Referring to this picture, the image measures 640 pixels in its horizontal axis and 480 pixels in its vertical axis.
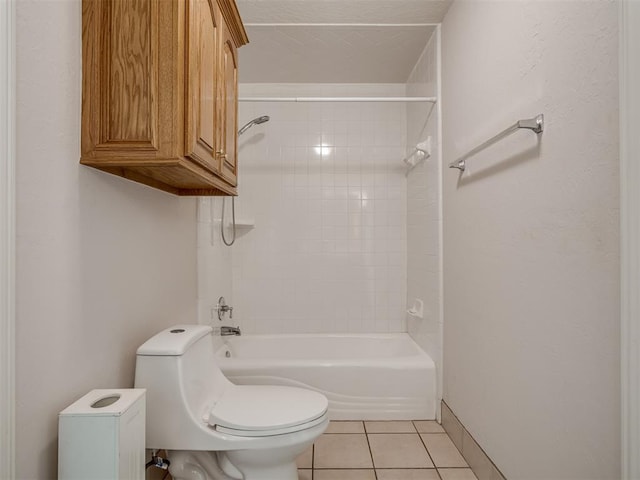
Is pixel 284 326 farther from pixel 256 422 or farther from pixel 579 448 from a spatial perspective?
pixel 579 448

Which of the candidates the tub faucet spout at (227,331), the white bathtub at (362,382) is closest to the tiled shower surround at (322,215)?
the tub faucet spout at (227,331)

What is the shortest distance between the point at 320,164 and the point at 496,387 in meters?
2.14

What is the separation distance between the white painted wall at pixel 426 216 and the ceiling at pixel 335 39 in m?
0.16

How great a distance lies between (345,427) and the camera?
236cm

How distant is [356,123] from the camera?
3.27 m

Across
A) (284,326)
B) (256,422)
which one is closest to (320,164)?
(284,326)

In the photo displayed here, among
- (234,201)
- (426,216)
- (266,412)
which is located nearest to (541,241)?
(266,412)

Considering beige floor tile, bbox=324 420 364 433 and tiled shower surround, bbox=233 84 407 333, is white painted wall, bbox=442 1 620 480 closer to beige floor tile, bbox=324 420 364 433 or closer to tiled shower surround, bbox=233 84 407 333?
beige floor tile, bbox=324 420 364 433

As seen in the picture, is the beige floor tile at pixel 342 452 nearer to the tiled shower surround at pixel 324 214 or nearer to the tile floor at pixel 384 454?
→ the tile floor at pixel 384 454

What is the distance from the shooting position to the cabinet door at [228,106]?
1.69 metres

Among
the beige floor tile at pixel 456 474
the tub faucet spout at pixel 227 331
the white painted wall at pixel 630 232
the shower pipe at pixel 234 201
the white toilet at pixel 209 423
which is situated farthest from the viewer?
the shower pipe at pixel 234 201

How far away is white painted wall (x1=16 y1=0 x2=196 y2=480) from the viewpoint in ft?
3.28

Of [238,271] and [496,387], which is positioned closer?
[496,387]

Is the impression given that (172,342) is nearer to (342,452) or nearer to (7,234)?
(7,234)
